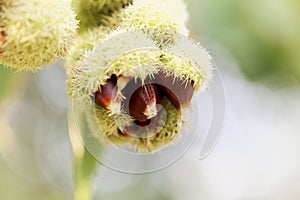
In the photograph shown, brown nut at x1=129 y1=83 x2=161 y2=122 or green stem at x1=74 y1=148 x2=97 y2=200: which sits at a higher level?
brown nut at x1=129 y1=83 x2=161 y2=122

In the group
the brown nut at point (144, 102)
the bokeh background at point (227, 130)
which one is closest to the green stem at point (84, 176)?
the brown nut at point (144, 102)

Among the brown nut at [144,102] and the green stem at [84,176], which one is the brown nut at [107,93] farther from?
the green stem at [84,176]

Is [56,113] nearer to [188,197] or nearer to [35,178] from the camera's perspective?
[35,178]

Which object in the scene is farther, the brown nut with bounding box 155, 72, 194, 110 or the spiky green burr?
the brown nut with bounding box 155, 72, 194, 110

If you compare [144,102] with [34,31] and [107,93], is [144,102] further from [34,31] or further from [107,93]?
[34,31]

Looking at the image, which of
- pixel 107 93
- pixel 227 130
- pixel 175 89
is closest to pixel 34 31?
pixel 107 93

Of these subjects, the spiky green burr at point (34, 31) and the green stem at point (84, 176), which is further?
the green stem at point (84, 176)

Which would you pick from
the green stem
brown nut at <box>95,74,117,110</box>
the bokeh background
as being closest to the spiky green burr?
brown nut at <box>95,74,117,110</box>

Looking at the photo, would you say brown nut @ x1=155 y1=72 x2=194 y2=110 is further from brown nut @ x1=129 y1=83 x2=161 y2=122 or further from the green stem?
the green stem
